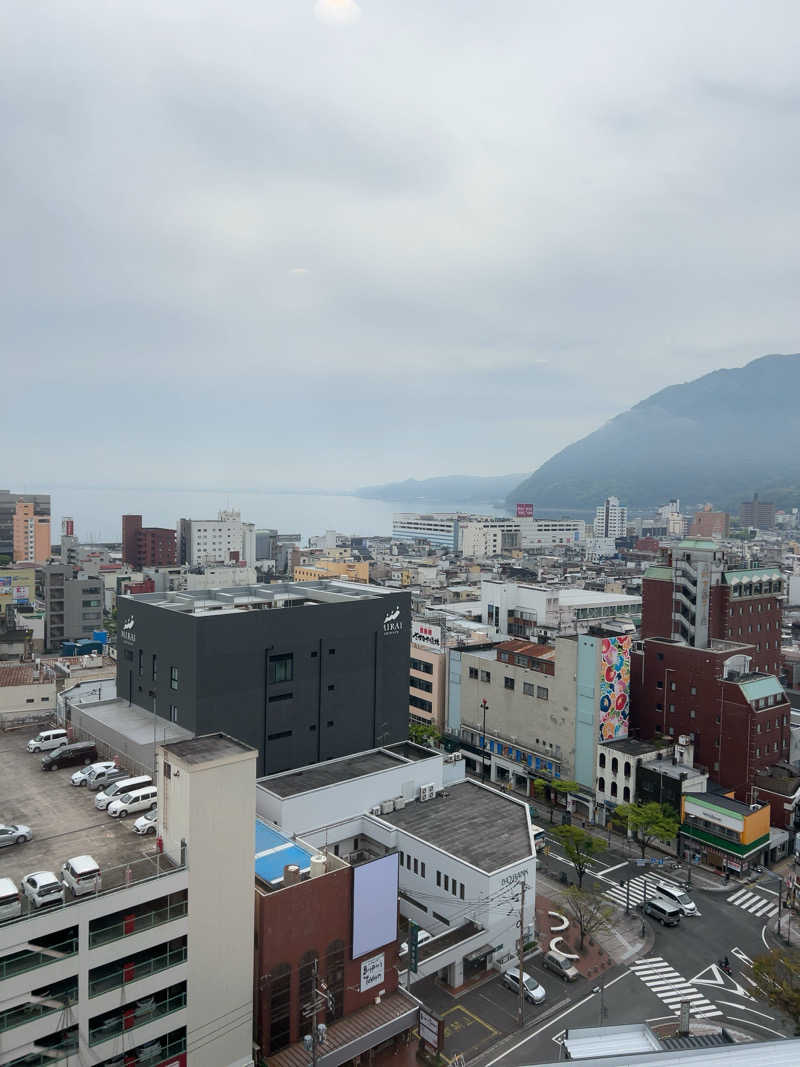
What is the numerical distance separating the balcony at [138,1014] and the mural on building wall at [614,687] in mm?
33523

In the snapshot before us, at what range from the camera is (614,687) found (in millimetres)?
Answer: 49844

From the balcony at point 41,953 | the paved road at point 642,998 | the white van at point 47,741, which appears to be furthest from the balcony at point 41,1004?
the white van at point 47,741

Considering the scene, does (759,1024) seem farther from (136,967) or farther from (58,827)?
(58,827)

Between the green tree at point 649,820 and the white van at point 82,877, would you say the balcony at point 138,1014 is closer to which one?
the white van at point 82,877

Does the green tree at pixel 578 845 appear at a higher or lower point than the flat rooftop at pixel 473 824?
lower

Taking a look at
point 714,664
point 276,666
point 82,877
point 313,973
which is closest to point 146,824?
point 82,877

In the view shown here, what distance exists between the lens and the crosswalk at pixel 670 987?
99.3ft

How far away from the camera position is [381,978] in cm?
2766

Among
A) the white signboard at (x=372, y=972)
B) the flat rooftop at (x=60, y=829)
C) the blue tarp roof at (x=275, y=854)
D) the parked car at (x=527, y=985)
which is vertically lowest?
the parked car at (x=527, y=985)

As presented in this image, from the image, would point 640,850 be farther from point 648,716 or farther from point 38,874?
point 38,874

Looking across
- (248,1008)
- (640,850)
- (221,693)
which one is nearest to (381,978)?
(248,1008)

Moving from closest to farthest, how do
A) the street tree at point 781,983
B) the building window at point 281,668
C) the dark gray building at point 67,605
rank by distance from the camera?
the street tree at point 781,983 < the building window at point 281,668 < the dark gray building at point 67,605

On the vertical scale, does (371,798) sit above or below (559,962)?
above

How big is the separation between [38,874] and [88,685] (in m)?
31.4
